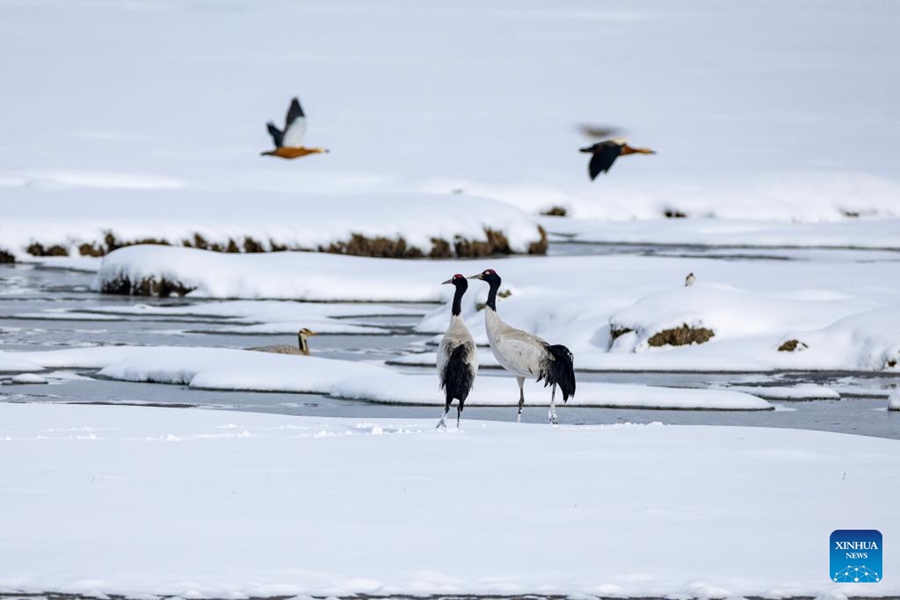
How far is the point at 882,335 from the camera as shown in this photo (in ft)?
73.0

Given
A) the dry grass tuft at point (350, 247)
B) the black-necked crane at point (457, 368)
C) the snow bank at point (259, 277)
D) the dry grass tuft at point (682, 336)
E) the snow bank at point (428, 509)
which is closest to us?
the snow bank at point (428, 509)

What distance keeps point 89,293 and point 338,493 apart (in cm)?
2372

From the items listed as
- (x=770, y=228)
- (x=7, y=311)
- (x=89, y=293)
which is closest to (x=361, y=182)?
(x=770, y=228)

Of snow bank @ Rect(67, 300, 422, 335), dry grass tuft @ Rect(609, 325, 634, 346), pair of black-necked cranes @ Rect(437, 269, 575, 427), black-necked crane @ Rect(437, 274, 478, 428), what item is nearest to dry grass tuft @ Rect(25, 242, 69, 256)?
snow bank @ Rect(67, 300, 422, 335)

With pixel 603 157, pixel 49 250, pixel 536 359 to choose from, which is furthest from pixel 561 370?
pixel 49 250

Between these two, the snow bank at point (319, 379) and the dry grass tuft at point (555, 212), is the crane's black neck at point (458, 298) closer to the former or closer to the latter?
the snow bank at point (319, 379)

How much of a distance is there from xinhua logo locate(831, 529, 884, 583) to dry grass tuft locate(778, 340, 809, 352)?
44.9ft

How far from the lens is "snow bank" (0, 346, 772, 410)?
59.5ft

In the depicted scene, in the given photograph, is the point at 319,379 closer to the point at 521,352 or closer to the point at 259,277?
the point at 521,352

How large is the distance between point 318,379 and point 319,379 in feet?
0.06

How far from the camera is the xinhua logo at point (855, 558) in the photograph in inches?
328

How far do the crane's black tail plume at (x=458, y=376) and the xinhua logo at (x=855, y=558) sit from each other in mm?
5590

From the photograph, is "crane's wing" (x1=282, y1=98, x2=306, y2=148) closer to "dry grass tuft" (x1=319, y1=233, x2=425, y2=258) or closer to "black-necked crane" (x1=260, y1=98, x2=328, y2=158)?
"black-necked crane" (x1=260, y1=98, x2=328, y2=158)

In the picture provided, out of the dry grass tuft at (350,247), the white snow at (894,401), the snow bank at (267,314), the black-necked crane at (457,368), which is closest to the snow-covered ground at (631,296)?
the snow bank at (267,314)
